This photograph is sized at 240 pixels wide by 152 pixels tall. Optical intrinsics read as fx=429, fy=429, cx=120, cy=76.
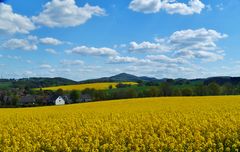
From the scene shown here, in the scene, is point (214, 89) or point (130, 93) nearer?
point (130, 93)

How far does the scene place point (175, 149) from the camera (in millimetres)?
10164

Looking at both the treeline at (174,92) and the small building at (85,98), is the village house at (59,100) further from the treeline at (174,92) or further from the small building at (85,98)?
the treeline at (174,92)

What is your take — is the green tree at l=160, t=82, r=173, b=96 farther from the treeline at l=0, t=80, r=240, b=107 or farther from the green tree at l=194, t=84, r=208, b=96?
the green tree at l=194, t=84, r=208, b=96

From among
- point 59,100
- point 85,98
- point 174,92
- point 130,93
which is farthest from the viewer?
point 59,100

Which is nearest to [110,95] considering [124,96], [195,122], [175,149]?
[124,96]

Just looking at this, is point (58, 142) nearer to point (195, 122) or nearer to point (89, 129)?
point (89, 129)

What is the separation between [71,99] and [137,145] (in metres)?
67.1

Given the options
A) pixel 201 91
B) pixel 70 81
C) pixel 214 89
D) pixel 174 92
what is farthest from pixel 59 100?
pixel 70 81

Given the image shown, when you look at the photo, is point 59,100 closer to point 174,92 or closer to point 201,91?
point 174,92

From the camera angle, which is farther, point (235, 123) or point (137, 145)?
point (235, 123)

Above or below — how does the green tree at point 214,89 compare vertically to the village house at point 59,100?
above

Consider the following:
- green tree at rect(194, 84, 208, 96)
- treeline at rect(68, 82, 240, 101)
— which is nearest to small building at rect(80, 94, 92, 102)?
treeline at rect(68, 82, 240, 101)

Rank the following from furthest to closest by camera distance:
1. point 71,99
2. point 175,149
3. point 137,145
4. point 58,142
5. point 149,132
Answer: point 71,99
point 149,132
point 58,142
point 137,145
point 175,149

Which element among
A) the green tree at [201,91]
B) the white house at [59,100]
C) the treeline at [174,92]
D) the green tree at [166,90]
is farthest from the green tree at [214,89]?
the white house at [59,100]
